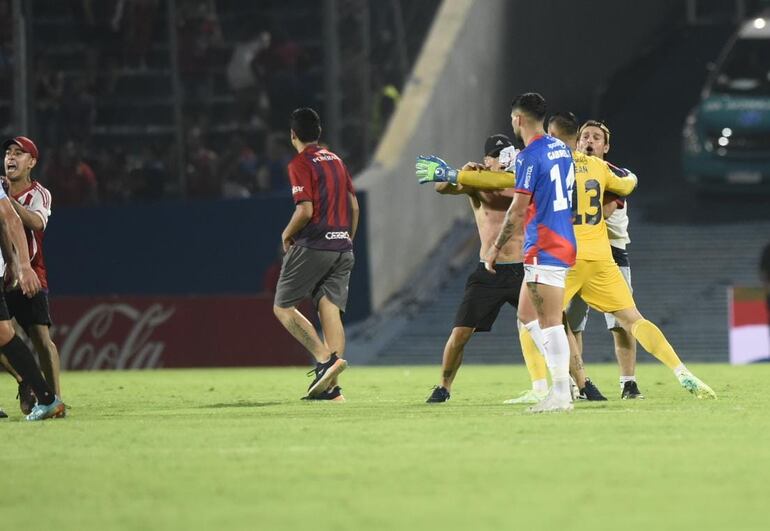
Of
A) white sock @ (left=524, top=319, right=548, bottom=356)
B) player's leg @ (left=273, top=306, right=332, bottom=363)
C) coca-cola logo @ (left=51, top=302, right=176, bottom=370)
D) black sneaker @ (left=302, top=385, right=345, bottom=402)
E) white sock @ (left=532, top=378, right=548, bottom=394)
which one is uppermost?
white sock @ (left=524, top=319, right=548, bottom=356)

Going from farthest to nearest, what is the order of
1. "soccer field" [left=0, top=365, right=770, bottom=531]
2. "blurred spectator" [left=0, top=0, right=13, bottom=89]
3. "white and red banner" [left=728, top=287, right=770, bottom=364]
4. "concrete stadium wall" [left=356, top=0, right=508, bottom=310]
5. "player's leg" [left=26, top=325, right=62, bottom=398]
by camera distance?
"blurred spectator" [left=0, top=0, right=13, bottom=89] → "concrete stadium wall" [left=356, top=0, right=508, bottom=310] → "white and red banner" [left=728, top=287, right=770, bottom=364] → "player's leg" [left=26, top=325, right=62, bottom=398] → "soccer field" [left=0, top=365, right=770, bottom=531]

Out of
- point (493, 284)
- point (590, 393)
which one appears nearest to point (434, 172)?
point (493, 284)

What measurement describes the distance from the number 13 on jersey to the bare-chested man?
3.81 ft

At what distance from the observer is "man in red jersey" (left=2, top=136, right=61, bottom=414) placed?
1338 cm

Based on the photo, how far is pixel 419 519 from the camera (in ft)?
24.9

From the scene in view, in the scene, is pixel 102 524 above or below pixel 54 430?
above

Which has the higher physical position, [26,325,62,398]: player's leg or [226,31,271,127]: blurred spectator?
[226,31,271,127]: blurred spectator

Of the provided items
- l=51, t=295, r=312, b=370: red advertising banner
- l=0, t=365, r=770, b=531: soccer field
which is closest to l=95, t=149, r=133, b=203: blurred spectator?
l=51, t=295, r=312, b=370: red advertising banner

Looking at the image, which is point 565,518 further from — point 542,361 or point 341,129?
point 341,129

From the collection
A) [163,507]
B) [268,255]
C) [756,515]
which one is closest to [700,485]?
[756,515]

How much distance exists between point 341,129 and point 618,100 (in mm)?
9669

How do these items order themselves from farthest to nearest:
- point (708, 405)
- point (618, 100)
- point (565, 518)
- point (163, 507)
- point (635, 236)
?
point (618, 100) → point (635, 236) → point (708, 405) → point (163, 507) → point (565, 518)

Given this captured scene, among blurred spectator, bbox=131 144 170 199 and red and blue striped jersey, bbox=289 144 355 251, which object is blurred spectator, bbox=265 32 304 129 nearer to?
blurred spectator, bbox=131 144 170 199

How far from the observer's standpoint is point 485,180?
13078mm
